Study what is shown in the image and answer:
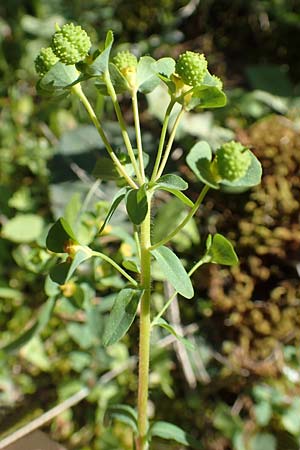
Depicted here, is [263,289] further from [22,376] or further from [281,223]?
[22,376]

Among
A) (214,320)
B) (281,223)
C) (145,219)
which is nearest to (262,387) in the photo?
(214,320)

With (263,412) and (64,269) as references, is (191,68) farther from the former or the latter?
(263,412)

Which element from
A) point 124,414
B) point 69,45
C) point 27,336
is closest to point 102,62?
point 69,45

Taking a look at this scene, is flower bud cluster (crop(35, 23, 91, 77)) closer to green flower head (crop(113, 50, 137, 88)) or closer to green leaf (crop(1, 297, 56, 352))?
green flower head (crop(113, 50, 137, 88))

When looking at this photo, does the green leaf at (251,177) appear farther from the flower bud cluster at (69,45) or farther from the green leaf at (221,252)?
the flower bud cluster at (69,45)

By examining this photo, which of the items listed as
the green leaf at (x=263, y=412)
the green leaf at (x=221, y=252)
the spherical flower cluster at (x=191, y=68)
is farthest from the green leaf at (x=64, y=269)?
the green leaf at (x=263, y=412)

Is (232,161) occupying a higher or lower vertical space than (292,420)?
higher

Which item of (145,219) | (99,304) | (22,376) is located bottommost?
(22,376)
